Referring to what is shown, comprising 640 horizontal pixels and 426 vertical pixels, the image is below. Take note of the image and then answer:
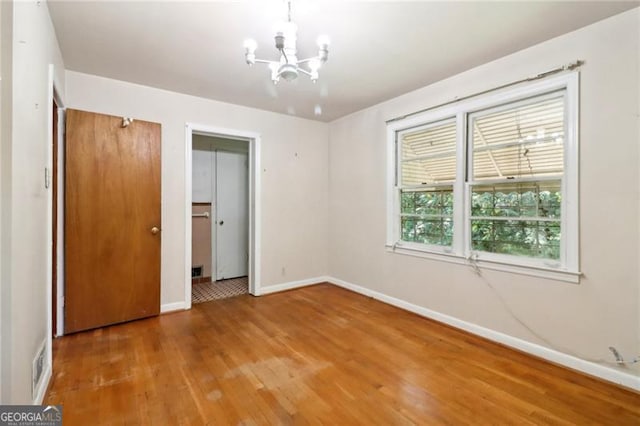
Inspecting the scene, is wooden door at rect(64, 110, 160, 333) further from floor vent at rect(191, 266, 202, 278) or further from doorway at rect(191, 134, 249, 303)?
floor vent at rect(191, 266, 202, 278)

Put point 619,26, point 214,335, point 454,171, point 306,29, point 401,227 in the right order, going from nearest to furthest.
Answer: point 619,26
point 306,29
point 214,335
point 454,171
point 401,227

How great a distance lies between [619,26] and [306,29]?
7.07 feet

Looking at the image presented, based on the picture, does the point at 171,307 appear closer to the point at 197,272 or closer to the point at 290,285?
the point at 197,272

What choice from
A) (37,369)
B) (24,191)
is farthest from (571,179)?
(37,369)

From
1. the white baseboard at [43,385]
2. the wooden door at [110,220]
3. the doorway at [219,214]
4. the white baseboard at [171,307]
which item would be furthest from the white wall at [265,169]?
the white baseboard at [43,385]

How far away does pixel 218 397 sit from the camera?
1.92m

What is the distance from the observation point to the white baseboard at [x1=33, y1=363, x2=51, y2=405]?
176cm

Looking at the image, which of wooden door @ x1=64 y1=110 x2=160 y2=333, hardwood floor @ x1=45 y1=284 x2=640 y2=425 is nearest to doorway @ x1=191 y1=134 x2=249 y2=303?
wooden door @ x1=64 y1=110 x2=160 y2=333

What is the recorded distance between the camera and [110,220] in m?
2.99

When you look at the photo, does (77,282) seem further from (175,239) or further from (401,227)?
(401,227)

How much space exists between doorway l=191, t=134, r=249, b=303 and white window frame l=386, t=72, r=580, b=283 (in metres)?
2.41

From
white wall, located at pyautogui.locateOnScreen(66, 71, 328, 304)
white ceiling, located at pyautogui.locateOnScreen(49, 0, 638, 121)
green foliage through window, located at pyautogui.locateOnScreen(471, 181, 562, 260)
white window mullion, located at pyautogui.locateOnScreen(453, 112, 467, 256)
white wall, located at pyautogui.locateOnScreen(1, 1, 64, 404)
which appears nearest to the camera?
white wall, located at pyautogui.locateOnScreen(1, 1, 64, 404)

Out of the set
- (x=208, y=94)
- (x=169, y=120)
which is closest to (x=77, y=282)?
(x=169, y=120)

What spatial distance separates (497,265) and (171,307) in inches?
135
